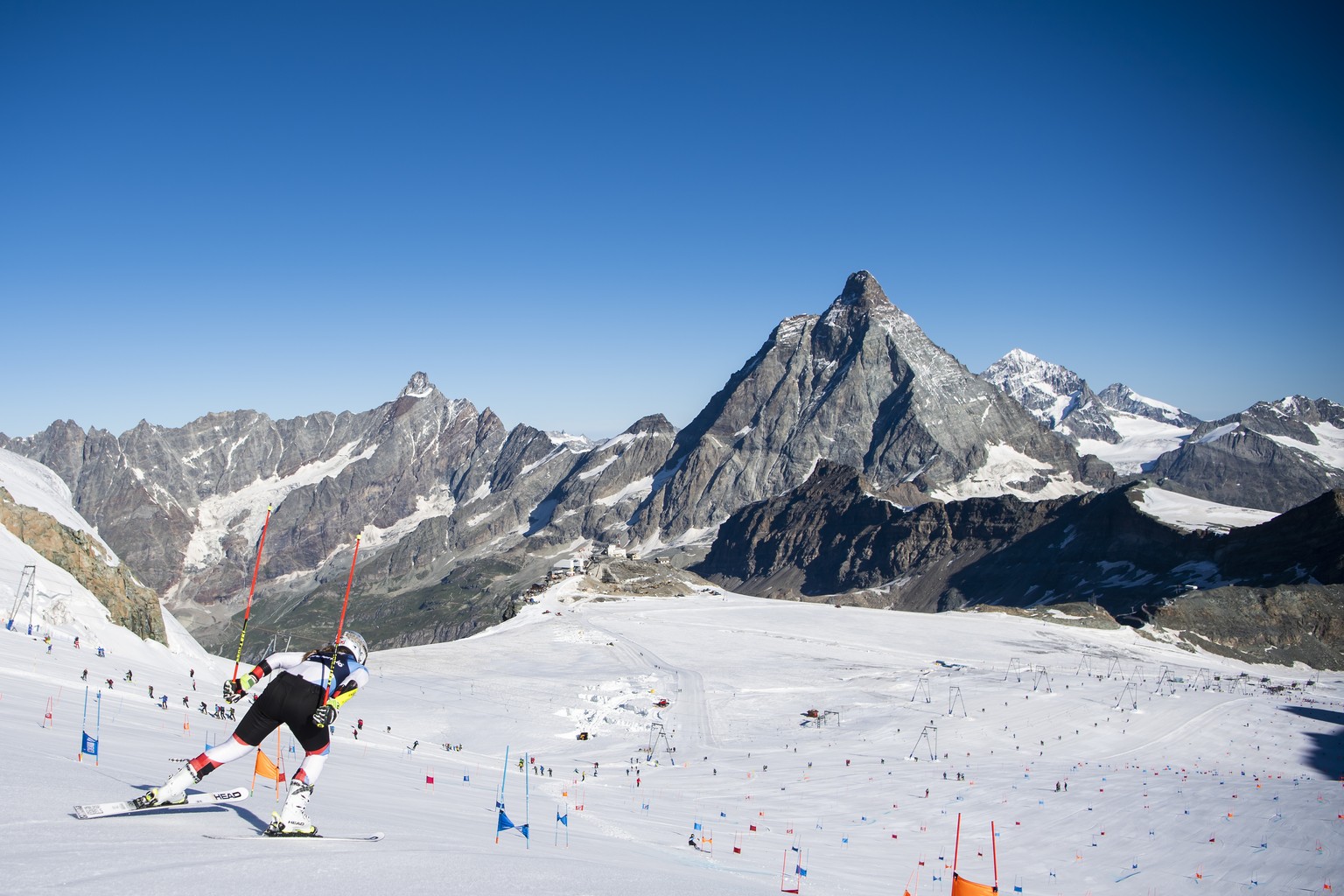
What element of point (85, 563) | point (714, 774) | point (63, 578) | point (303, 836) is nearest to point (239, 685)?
point (303, 836)

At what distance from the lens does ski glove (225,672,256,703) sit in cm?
1144

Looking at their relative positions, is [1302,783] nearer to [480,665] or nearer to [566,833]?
[566,833]

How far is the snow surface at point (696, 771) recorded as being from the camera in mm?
9656

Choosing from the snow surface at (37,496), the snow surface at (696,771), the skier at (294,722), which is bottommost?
the snow surface at (696,771)

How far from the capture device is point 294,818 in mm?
10289

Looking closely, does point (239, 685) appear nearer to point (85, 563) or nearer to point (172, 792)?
point (172, 792)

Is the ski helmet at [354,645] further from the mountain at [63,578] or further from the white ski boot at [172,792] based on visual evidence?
the mountain at [63,578]

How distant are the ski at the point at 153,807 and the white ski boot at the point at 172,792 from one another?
0.06 m

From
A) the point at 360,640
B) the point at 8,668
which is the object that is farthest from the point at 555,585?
the point at 360,640

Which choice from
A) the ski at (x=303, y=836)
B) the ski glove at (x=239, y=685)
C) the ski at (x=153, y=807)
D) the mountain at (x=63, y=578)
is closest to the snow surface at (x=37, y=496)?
the mountain at (x=63, y=578)

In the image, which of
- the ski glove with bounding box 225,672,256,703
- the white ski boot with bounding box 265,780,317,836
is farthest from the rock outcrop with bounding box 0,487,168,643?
the white ski boot with bounding box 265,780,317,836

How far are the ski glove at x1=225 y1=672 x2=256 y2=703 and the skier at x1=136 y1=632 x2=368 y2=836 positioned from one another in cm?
3

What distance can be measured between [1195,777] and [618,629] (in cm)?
7902

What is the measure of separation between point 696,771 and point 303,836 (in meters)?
41.0
